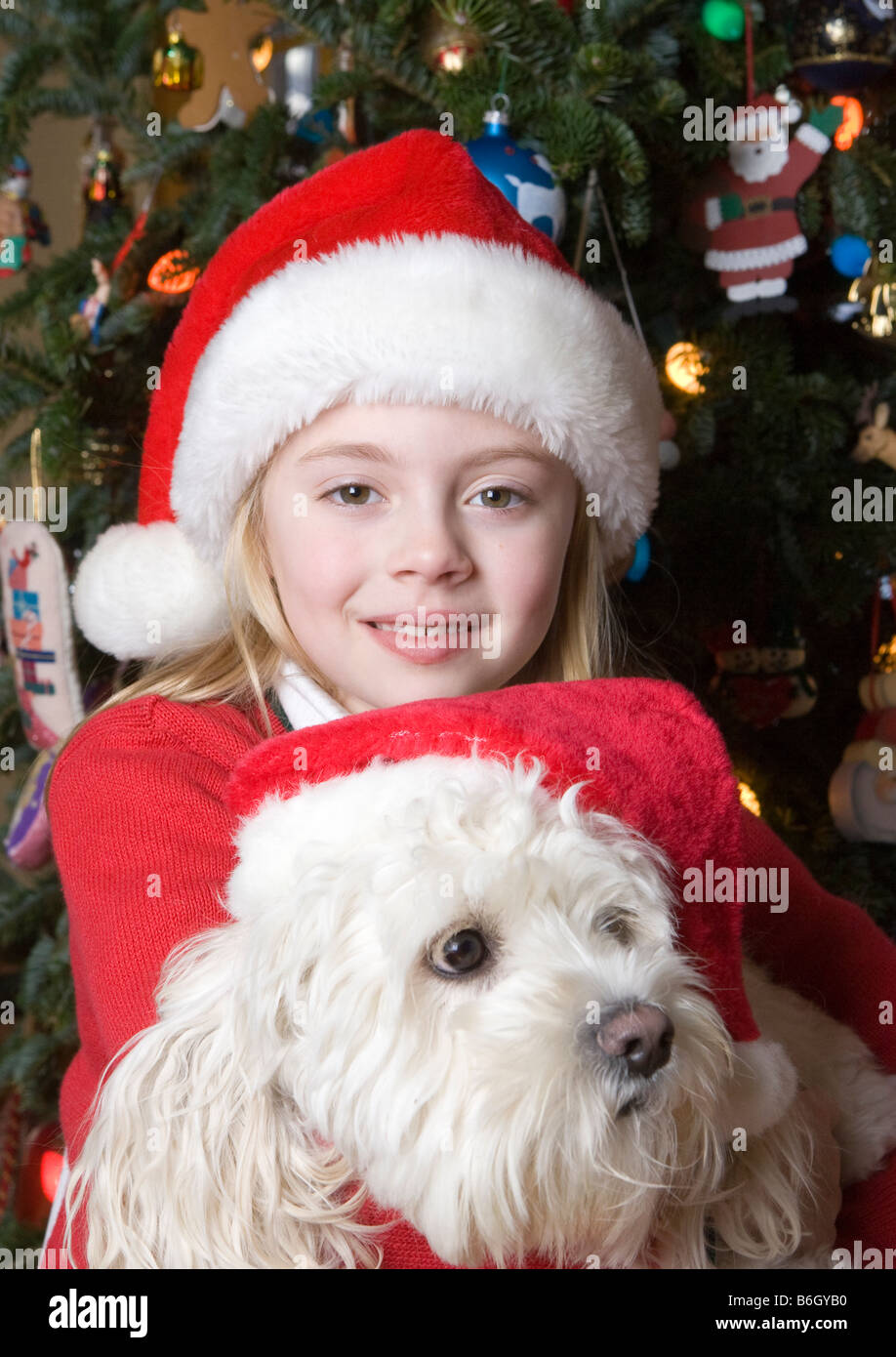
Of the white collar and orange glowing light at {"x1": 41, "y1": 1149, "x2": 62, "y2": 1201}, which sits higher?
the white collar

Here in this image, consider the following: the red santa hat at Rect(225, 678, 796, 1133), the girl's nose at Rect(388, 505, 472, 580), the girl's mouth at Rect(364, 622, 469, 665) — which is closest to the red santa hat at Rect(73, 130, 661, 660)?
the girl's nose at Rect(388, 505, 472, 580)

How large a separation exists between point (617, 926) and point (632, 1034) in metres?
0.11

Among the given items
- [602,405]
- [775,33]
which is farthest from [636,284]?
[602,405]

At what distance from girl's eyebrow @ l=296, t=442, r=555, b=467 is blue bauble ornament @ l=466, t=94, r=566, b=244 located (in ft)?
1.73

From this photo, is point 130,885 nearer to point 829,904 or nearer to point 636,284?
point 829,904

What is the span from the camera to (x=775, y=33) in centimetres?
192

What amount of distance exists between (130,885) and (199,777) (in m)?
0.14

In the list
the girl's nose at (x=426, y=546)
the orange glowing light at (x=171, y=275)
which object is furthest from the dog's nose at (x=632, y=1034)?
the orange glowing light at (x=171, y=275)

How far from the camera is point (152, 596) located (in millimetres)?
1391

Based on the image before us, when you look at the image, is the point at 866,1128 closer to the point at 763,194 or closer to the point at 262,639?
the point at 262,639

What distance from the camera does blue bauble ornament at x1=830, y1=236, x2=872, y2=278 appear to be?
188cm

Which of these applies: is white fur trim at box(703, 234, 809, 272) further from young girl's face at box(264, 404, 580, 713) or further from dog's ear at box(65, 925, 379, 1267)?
dog's ear at box(65, 925, 379, 1267)

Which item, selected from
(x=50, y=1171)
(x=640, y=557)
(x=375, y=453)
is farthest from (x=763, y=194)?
(x=50, y=1171)

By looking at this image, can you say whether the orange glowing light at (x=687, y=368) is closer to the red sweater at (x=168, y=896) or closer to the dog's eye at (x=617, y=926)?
the red sweater at (x=168, y=896)
